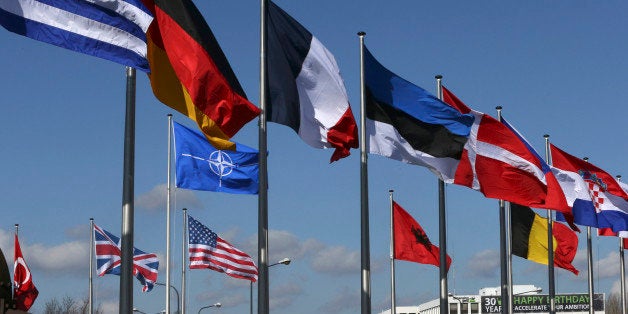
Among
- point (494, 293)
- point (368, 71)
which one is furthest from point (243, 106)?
point (494, 293)

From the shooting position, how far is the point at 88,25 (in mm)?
18234

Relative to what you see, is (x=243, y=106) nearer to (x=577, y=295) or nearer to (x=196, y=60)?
(x=196, y=60)

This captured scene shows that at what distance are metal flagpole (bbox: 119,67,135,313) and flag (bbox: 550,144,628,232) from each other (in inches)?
814

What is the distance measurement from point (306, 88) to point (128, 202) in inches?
227

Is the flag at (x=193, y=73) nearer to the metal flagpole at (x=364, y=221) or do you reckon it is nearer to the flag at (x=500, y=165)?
the metal flagpole at (x=364, y=221)

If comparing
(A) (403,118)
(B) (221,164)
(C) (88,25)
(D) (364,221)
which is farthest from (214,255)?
(C) (88,25)

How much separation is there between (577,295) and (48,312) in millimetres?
103716

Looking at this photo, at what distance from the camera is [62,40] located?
18.0 metres

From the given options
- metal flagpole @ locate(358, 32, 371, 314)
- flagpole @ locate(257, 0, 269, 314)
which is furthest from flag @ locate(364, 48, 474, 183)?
flagpole @ locate(257, 0, 269, 314)

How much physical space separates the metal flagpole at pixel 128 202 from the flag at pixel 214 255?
24148 mm

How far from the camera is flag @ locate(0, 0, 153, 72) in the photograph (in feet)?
58.1

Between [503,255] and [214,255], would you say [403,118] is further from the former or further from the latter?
[214,255]

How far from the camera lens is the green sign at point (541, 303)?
181875mm

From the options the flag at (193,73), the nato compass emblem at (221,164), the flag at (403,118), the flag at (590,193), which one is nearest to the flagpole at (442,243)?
the flag at (403,118)
